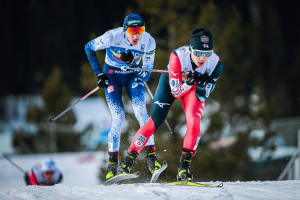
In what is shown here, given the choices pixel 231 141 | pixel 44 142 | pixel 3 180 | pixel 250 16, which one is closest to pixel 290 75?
pixel 250 16

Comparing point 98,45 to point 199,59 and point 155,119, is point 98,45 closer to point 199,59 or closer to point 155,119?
point 155,119

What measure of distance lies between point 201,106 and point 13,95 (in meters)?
30.8

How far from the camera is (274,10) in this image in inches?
1089

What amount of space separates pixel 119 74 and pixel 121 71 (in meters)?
0.05

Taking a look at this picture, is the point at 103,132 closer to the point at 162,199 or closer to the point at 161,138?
the point at 161,138

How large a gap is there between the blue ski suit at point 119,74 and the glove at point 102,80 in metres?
0.10

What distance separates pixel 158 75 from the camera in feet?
Answer: 40.8

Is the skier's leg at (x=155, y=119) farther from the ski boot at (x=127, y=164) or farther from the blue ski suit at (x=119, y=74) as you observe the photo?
the blue ski suit at (x=119, y=74)

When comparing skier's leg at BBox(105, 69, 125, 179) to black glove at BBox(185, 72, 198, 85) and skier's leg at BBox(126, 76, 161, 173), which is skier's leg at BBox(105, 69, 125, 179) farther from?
black glove at BBox(185, 72, 198, 85)

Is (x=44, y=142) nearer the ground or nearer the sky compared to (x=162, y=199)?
nearer the ground

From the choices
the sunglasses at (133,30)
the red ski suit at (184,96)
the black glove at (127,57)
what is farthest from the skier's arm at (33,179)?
the sunglasses at (133,30)

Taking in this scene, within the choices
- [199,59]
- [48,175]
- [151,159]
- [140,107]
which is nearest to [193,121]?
[199,59]

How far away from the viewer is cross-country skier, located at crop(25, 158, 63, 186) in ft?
30.4

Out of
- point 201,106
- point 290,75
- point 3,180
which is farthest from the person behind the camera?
point 290,75
